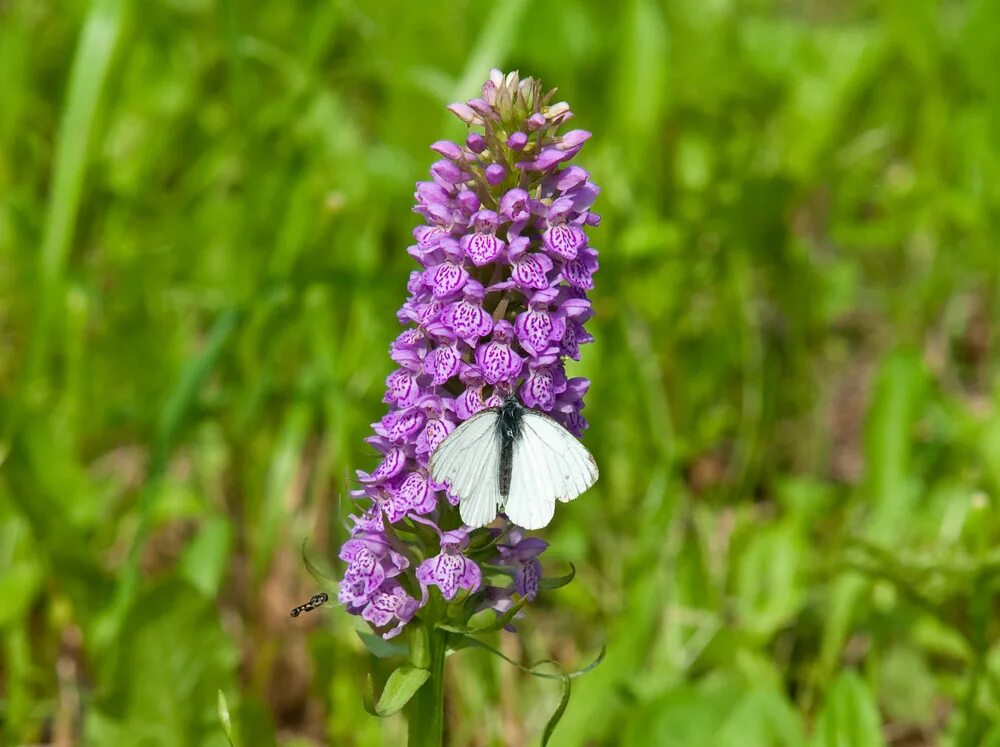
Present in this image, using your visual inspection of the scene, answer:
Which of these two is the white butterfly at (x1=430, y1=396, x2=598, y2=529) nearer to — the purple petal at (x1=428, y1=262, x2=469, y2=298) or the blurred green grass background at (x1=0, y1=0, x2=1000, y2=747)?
the purple petal at (x1=428, y1=262, x2=469, y2=298)

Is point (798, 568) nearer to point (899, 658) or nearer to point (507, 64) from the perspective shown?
point (899, 658)

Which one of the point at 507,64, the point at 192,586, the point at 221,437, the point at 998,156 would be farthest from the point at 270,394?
the point at 998,156

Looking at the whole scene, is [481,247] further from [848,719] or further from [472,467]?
[848,719]

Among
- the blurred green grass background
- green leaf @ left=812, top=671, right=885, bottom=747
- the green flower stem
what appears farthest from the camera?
the blurred green grass background

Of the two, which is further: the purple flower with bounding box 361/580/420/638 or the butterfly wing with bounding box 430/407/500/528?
the purple flower with bounding box 361/580/420/638

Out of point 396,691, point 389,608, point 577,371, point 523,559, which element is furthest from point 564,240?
point 577,371

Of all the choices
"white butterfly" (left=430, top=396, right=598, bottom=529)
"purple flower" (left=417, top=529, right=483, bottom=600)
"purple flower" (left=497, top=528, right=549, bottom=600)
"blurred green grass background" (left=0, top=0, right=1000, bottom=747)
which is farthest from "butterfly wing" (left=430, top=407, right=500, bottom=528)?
"blurred green grass background" (left=0, top=0, right=1000, bottom=747)
